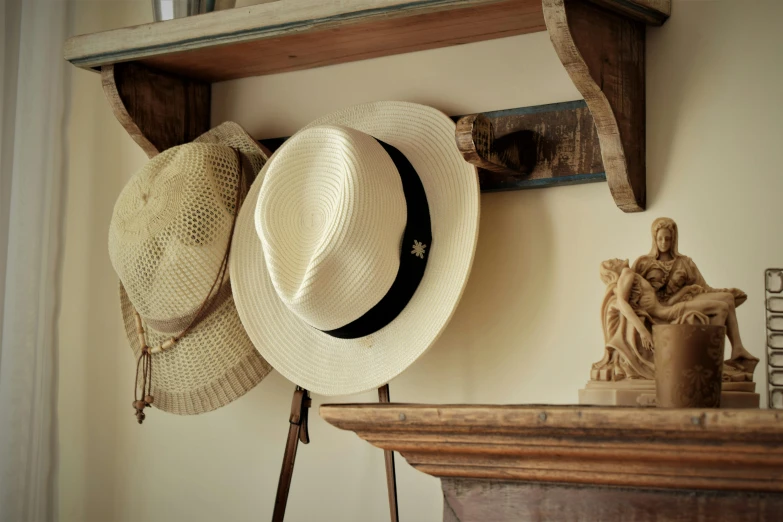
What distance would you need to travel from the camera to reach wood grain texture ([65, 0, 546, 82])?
130 centimetres

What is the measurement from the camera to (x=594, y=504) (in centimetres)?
84

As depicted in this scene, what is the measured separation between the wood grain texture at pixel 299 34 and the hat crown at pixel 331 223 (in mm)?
163

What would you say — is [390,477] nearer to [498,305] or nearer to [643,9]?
[498,305]

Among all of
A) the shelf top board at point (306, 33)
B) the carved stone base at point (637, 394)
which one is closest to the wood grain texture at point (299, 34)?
the shelf top board at point (306, 33)

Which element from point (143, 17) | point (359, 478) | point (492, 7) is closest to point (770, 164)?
point (492, 7)

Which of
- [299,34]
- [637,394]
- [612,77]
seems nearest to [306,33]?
[299,34]

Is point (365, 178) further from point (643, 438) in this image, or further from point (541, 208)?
point (643, 438)

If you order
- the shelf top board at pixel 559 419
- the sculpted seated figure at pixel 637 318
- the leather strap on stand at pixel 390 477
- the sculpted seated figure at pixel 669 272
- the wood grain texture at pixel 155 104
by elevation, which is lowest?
the leather strap on stand at pixel 390 477

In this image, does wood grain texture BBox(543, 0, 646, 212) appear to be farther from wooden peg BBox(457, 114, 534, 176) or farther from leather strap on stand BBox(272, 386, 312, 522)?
leather strap on stand BBox(272, 386, 312, 522)

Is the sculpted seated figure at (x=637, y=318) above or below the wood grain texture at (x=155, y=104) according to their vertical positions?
below

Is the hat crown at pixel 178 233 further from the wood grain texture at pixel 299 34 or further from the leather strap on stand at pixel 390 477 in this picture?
the leather strap on stand at pixel 390 477

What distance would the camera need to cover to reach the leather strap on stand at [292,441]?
1462mm

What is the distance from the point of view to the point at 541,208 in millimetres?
1400

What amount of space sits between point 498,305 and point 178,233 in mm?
494
